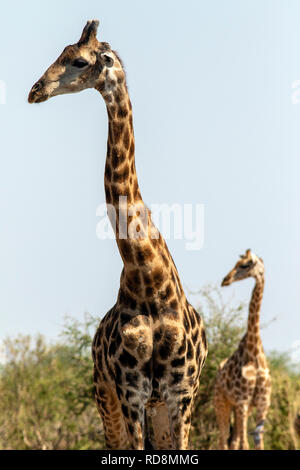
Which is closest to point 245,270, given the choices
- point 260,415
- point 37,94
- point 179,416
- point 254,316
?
point 254,316

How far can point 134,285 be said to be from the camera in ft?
17.3

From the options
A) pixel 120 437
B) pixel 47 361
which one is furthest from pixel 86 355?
pixel 120 437

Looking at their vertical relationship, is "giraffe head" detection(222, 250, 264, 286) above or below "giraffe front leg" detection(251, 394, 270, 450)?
above

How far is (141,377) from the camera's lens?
5195 mm

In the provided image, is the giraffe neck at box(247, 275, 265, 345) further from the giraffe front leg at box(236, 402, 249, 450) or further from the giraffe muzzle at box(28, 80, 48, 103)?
the giraffe muzzle at box(28, 80, 48, 103)

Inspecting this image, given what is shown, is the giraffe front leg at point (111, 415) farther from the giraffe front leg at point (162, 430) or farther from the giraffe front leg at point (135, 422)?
the giraffe front leg at point (135, 422)

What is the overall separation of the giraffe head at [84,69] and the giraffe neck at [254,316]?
24.0 feet

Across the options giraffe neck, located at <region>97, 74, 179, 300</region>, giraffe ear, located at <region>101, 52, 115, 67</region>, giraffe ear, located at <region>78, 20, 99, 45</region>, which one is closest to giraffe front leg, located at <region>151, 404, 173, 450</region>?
giraffe neck, located at <region>97, 74, 179, 300</region>

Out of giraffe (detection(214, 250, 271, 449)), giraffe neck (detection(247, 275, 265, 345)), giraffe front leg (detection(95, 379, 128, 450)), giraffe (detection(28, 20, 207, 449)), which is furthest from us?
giraffe neck (detection(247, 275, 265, 345))

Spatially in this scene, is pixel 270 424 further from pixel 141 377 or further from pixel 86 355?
pixel 141 377

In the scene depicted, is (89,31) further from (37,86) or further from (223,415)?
(223,415)

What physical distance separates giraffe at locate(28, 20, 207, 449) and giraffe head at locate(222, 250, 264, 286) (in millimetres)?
6973

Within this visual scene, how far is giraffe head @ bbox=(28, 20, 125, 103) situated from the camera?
16.6 feet

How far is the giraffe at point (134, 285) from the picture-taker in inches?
203
